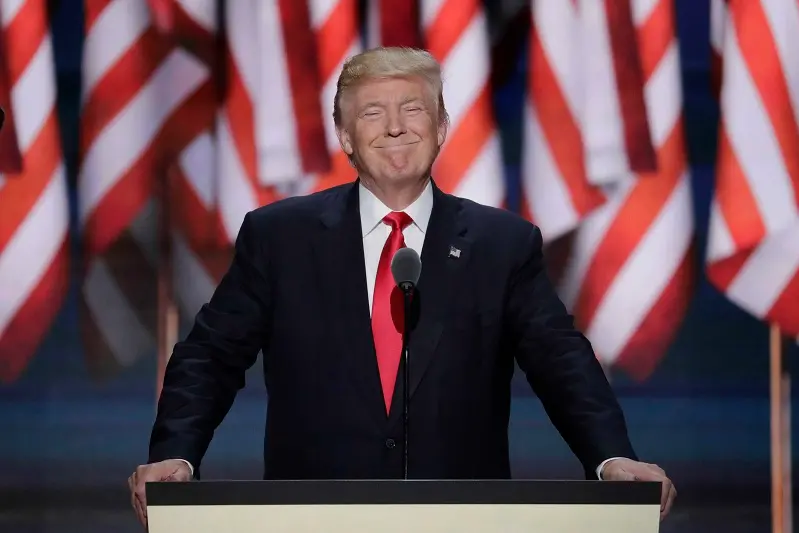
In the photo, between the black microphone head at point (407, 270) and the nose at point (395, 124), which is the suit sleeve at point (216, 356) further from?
the black microphone head at point (407, 270)

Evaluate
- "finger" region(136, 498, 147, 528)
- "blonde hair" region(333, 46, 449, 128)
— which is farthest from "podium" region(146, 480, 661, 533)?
"blonde hair" region(333, 46, 449, 128)

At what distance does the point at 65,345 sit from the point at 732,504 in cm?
227

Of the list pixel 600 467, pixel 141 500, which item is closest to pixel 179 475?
pixel 141 500

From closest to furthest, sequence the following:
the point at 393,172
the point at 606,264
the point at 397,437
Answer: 1. the point at 397,437
2. the point at 393,172
3. the point at 606,264

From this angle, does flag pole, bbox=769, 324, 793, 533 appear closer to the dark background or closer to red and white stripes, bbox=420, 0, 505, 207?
the dark background

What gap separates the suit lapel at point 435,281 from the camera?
6.59 ft

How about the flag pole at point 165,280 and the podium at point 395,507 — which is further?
the flag pole at point 165,280

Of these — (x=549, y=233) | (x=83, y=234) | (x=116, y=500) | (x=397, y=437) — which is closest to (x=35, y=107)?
(x=83, y=234)

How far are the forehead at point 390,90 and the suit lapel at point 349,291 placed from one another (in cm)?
21

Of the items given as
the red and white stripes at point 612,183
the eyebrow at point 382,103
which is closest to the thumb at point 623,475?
the eyebrow at point 382,103

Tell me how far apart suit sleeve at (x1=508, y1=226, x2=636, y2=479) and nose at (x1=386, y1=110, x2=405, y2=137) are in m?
0.34

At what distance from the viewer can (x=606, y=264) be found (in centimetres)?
362

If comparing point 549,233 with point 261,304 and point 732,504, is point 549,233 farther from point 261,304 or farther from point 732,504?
point 261,304

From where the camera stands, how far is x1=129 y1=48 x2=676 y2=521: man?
2.01 m
